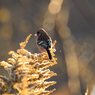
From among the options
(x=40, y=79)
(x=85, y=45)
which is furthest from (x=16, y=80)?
(x=85, y=45)

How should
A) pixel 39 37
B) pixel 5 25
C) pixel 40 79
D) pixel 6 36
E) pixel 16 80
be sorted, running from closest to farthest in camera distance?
pixel 16 80
pixel 40 79
pixel 39 37
pixel 6 36
pixel 5 25

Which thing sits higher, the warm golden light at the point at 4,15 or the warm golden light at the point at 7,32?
the warm golden light at the point at 4,15

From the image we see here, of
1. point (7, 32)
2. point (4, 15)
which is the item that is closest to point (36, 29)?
point (7, 32)

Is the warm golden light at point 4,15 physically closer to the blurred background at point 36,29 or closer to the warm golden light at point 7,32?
the blurred background at point 36,29

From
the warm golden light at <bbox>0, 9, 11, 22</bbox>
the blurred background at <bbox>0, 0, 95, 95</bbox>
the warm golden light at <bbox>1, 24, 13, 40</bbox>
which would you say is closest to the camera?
the blurred background at <bbox>0, 0, 95, 95</bbox>

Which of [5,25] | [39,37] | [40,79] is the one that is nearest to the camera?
[40,79]

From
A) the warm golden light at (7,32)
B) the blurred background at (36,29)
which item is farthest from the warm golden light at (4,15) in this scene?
the warm golden light at (7,32)

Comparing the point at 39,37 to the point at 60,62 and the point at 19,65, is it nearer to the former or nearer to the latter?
the point at 19,65

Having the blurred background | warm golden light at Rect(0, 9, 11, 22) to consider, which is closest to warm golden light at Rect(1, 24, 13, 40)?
the blurred background

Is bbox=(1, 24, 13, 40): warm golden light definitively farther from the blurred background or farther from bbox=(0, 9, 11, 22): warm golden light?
bbox=(0, 9, 11, 22): warm golden light

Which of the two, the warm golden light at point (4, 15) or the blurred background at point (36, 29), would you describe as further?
the warm golden light at point (4, 15)

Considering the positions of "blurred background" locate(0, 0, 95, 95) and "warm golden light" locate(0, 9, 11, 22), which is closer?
Answer: "blurred background" locate(0, 0, 95, 95)
